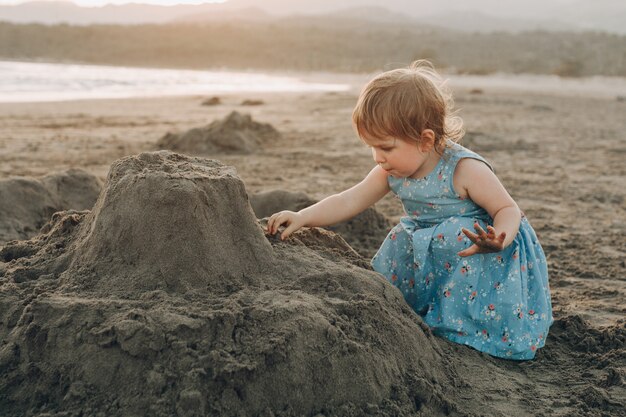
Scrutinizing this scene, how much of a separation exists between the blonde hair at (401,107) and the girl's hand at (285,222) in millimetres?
459

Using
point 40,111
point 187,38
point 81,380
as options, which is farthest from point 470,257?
point 187,38

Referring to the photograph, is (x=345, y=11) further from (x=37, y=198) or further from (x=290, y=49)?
(x=37, y=198)

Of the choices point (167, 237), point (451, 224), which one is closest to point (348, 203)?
point (451, 224)

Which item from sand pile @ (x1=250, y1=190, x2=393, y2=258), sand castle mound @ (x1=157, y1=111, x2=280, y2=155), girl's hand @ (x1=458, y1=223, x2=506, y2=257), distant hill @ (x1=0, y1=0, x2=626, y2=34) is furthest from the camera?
distant hill @ (x1=0, y1=0, x2=626, y2=34)

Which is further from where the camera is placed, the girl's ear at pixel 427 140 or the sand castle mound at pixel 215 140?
the sand castle mound at pixel 215 140

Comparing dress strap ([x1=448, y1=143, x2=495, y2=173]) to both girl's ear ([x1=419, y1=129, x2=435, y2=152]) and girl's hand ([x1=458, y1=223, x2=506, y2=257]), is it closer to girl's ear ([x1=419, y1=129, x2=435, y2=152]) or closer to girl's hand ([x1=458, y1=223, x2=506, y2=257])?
girl's ear ([x1=419, y1=129, x2=435, y2=152])

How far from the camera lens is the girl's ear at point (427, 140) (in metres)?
2.61

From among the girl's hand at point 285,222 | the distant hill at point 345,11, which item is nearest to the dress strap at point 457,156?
the girl's hand at point 285,222

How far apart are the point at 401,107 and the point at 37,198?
2634mm

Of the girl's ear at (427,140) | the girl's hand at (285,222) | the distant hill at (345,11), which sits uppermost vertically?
the distant hill at (345,11)

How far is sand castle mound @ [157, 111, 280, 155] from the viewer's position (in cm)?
759

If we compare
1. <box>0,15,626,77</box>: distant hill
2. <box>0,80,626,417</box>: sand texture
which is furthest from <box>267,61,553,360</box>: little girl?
<box>0,15,626,77</box>: distant hill

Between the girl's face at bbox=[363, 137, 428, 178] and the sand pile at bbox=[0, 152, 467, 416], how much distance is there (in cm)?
46

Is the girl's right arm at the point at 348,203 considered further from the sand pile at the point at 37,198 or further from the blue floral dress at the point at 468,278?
the sand pile at the point at 37,198
